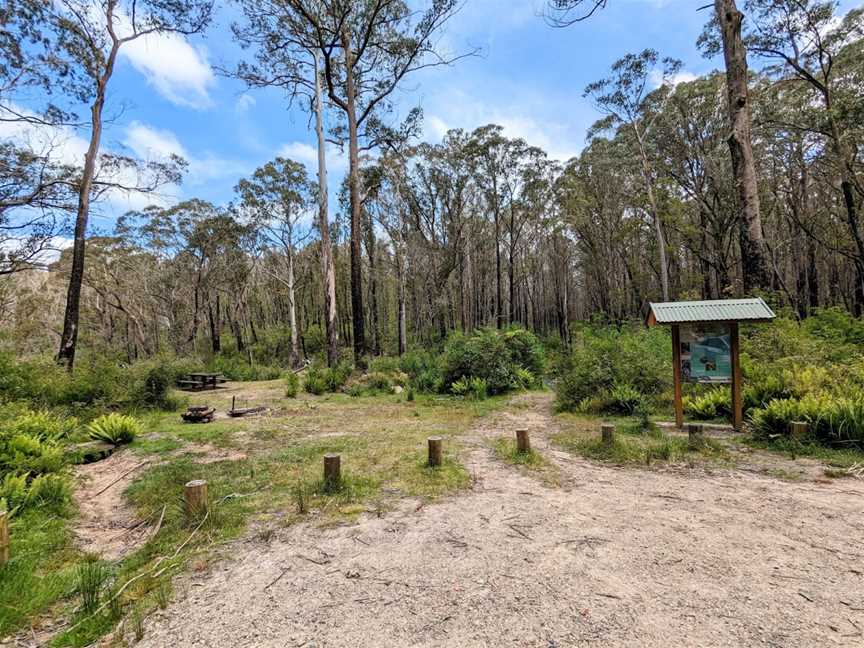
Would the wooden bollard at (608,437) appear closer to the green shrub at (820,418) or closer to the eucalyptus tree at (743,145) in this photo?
the green shrub at (820,418)

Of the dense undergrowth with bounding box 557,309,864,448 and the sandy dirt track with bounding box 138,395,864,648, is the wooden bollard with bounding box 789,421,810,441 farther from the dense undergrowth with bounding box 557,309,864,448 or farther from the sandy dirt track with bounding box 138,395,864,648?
the sandy dirt track with bounding box 138,395,864,648

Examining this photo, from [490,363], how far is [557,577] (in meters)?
8.02

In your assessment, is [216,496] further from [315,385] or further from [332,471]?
[315,385]

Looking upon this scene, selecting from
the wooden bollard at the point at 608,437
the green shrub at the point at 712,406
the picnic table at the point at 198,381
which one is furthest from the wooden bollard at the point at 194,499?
the picnic table at the point at 198,381

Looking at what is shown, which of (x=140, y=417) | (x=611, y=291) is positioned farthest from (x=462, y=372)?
(x=611, y=291)

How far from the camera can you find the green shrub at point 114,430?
216 inches

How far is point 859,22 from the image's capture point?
1144 cm

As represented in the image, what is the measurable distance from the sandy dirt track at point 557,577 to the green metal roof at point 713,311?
2167 millimetres

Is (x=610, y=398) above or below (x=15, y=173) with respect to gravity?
below

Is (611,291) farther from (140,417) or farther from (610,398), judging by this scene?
(140,417)

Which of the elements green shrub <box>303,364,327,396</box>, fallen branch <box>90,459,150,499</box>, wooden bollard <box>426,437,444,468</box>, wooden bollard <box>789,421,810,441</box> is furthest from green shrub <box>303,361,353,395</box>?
wooden bollard <box>789,421,810,441</box>

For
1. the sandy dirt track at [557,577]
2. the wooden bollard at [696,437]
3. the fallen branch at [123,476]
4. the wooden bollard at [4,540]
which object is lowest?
the fallen branch at [123,476]

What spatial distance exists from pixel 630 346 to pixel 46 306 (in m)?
25.2

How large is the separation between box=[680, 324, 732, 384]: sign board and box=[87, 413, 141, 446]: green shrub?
826 cm
